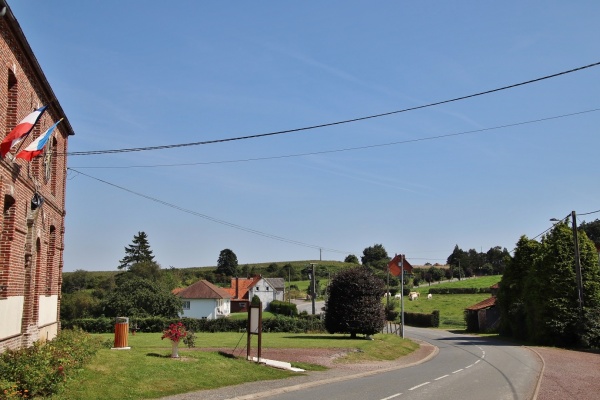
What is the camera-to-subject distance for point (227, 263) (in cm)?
16700

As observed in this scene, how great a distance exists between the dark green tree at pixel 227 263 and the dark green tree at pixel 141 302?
320 ft

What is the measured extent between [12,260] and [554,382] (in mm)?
17818

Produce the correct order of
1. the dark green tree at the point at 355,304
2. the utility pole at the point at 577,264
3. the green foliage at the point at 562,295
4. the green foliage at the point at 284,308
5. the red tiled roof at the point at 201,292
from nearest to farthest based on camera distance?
the utility pole at the point at 577,264, the green foliage at the point at 562,295, the dark green tree at the point at 355,304, the green foliage at the point at 284,308, the red tiled roof at the point at 201,292

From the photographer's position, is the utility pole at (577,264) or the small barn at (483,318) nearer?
the utility pole at (577,264)

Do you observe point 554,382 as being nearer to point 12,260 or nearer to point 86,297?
point 12,260

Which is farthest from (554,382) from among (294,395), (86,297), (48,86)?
(86,297)

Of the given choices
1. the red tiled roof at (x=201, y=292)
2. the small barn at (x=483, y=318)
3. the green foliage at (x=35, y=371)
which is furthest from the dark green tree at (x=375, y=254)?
the green foliage at (x=35, y=371)

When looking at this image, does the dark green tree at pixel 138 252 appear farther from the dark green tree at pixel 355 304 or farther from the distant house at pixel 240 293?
the dark green tree at pixel 355 304

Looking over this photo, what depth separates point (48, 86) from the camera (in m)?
20.0

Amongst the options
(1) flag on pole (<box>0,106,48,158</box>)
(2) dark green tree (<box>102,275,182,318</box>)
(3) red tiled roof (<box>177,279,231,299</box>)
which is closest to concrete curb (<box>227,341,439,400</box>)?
(1) flag on pole (<box>0,106,48,158</box>)

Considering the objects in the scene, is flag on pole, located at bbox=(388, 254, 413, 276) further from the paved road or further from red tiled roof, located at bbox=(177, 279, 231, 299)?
red tiled roof, located at bbox=(177, 279, 231, 299)

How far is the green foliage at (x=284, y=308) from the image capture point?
3375 inches

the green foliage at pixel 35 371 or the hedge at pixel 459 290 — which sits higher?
the hedge at pixel 459 290

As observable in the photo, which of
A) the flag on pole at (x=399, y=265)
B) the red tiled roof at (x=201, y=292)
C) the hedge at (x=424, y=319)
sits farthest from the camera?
the red tiled roof at (x=201, y=292)
